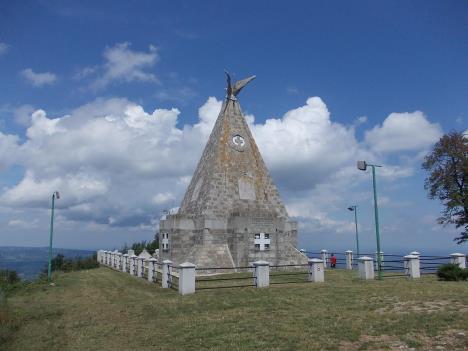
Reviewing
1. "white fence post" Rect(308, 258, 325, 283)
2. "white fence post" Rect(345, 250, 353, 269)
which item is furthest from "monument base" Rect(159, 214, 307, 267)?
"white fence post" Rect(308, 258, 325, 283)

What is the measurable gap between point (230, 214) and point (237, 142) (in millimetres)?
5501

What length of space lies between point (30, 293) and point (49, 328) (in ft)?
26.5

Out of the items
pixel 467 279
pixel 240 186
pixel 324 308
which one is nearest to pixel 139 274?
pixel 240 186

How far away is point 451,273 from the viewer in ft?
59.1

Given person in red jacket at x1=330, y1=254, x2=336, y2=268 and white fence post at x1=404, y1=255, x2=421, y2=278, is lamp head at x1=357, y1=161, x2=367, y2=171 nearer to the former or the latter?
white fence post at x1=404, y1=255, x2=421, y2=278

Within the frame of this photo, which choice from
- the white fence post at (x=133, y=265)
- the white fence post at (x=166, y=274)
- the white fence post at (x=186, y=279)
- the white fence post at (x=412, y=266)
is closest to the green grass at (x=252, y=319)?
the white fence post at (x=186, y=279)

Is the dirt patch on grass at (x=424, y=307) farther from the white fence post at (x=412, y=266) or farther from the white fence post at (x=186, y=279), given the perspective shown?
the white fence post at (x=412, y=266)

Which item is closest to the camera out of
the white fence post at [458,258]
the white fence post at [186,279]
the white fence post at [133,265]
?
the white fence post at [186,279]

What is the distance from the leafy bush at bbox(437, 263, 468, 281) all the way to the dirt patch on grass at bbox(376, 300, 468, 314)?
6.55m

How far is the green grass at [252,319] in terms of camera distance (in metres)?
9.33

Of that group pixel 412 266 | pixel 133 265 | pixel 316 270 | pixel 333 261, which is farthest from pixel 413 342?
pixel 333 261

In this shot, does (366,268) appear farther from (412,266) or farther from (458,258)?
(458,258)

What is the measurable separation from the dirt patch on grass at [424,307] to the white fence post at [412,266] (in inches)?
310

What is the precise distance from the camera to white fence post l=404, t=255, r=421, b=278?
19797 mm
